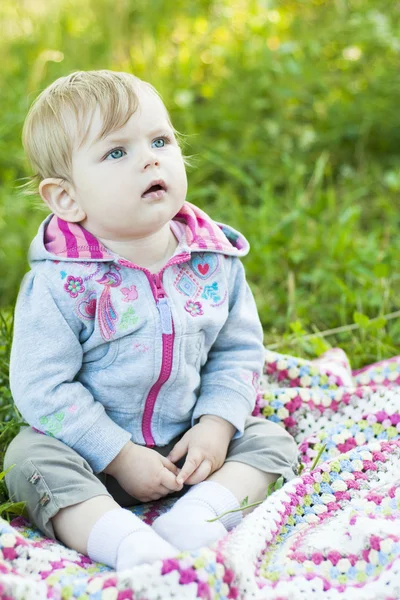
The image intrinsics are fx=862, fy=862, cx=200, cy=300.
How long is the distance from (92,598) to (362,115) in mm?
Answer: 2963

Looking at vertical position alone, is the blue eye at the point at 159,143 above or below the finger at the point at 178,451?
above

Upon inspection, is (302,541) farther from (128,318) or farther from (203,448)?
(128,318)

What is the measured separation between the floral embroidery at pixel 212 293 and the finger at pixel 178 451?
1.05ft

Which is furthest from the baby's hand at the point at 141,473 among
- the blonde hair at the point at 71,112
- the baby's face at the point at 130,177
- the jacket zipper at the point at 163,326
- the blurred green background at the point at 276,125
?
the blurred green background at the point at 276,125

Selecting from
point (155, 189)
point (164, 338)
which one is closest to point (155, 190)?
point (155, 189)

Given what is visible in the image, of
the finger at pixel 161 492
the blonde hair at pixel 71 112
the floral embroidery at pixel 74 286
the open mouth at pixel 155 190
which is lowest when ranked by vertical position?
the finger at pixel 161 492

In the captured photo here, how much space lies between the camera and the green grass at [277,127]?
113 inches

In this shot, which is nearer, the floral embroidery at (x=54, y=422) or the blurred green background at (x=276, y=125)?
the floral embroidery at (x=54, y=422)

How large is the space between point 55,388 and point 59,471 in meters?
0.17

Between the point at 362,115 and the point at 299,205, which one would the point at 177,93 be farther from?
the point at 299,205

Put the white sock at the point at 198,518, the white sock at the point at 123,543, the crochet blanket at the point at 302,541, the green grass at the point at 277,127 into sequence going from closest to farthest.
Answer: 1. the crochet blanket at the point at 302,541
2. the white sock at the point at 123,543
3. the white sock at the point at 198,518
4. the green grass at the point at 277,127

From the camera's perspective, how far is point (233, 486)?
69.9 inches

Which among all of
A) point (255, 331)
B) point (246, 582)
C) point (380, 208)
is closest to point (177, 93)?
point (380, 208)

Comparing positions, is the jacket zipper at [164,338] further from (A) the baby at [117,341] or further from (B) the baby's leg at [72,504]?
(B) the baby's leg at [72,504]
